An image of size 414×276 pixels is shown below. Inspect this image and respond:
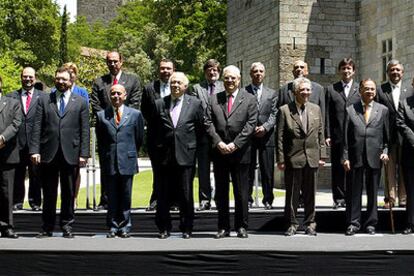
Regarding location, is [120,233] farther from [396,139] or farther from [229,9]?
[229,9]

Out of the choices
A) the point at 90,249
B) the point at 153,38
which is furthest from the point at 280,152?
the point at 153,38

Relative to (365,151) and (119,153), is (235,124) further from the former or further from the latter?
(365,151)

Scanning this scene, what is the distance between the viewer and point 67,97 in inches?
326

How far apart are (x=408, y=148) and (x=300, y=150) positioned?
52.1 inches

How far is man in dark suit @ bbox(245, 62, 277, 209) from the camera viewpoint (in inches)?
354

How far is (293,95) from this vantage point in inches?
356

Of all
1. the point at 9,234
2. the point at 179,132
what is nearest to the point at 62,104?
the point at 179,132

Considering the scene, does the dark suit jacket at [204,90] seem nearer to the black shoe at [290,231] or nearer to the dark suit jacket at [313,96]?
the dark suit jacket at [313,96]

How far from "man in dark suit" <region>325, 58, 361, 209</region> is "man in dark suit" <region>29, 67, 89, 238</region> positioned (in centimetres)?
319

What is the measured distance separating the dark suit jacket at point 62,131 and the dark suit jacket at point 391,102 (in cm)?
369

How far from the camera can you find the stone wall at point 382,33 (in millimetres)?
17344

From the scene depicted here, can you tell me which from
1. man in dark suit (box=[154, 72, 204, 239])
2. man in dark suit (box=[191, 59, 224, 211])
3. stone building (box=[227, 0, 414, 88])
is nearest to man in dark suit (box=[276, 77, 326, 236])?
man in dark suit (box=[154, 72, 204, 239])

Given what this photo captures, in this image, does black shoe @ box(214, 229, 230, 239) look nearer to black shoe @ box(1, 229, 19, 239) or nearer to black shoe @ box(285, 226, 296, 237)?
black shoe @ box(285, 226, 296, 237)

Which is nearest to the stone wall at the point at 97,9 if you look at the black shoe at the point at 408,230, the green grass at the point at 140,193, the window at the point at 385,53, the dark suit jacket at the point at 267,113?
the green grass at the point at 140,193
